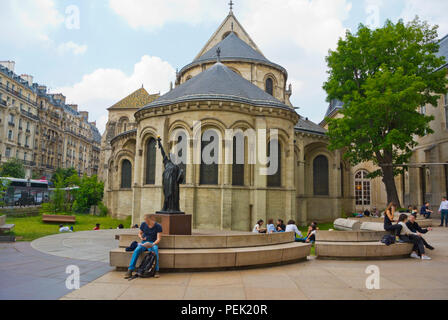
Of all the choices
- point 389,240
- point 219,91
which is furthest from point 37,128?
point 389,240

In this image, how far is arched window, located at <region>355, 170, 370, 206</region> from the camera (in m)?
42.3

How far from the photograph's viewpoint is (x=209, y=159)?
21.0 metres

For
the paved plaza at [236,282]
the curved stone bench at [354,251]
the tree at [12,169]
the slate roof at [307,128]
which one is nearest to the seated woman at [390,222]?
the curved stone bench at [354,251]

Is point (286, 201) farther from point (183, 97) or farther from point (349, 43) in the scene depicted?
point (349, 43)

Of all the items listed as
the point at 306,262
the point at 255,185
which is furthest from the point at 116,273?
the point at 255,185

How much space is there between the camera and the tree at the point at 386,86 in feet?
67.6

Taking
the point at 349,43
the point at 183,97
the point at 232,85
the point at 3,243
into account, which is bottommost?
the point at 3,243

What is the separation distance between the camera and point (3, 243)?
Result: 12.5 meters

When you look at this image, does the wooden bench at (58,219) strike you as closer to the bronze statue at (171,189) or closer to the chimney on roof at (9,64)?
the bronze statue at (171,189)

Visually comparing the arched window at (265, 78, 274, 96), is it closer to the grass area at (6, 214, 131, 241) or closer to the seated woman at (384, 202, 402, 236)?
the grass area at (6, 214, 131, 241)

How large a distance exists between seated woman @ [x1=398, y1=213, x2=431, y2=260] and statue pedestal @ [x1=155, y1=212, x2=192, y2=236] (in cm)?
691

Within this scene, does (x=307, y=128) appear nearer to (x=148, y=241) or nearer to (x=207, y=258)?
(x=207, y=258)

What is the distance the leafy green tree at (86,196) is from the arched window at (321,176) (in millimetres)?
23816

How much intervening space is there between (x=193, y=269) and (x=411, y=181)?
29677mm
